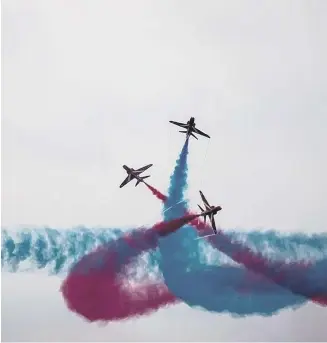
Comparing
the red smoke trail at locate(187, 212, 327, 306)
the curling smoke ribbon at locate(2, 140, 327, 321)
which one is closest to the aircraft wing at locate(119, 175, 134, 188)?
A: the curling smoke ribbon at locate(2, 140, 327, 321)

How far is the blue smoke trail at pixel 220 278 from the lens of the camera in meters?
1.74

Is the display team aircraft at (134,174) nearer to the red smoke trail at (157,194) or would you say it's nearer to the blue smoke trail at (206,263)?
the red smoke trail at (157,194)

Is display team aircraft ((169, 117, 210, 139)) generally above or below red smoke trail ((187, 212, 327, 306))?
above

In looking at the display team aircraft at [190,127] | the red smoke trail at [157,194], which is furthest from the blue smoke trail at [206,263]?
the display team aircraft at [190,127]

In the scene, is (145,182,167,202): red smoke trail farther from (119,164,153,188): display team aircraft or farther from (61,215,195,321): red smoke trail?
(61,215,195,321): red smoke trail

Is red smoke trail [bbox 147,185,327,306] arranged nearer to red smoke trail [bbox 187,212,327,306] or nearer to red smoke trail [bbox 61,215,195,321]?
red smoke trail [bbox 187,212,327,306]

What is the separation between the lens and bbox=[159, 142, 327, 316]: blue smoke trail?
68.5 inches

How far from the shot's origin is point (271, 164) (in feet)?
5.95

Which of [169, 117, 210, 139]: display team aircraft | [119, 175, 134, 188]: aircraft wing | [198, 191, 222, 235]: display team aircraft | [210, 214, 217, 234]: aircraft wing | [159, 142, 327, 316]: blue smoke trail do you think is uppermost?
[169, 117, 210, 139]: display team aircraft

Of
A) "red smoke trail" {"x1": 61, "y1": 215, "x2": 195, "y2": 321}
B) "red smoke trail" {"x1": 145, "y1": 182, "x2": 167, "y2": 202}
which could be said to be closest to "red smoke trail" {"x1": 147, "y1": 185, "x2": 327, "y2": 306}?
"red smoke trail" {"x1": 145, "y1": 182, "x2": 167, "y2": 202}

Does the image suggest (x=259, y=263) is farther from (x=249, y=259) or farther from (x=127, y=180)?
(x=127, y=180)

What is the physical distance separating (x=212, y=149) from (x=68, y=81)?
64cm

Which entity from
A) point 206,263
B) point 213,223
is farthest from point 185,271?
point 213,223

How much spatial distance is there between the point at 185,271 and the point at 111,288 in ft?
0.96
